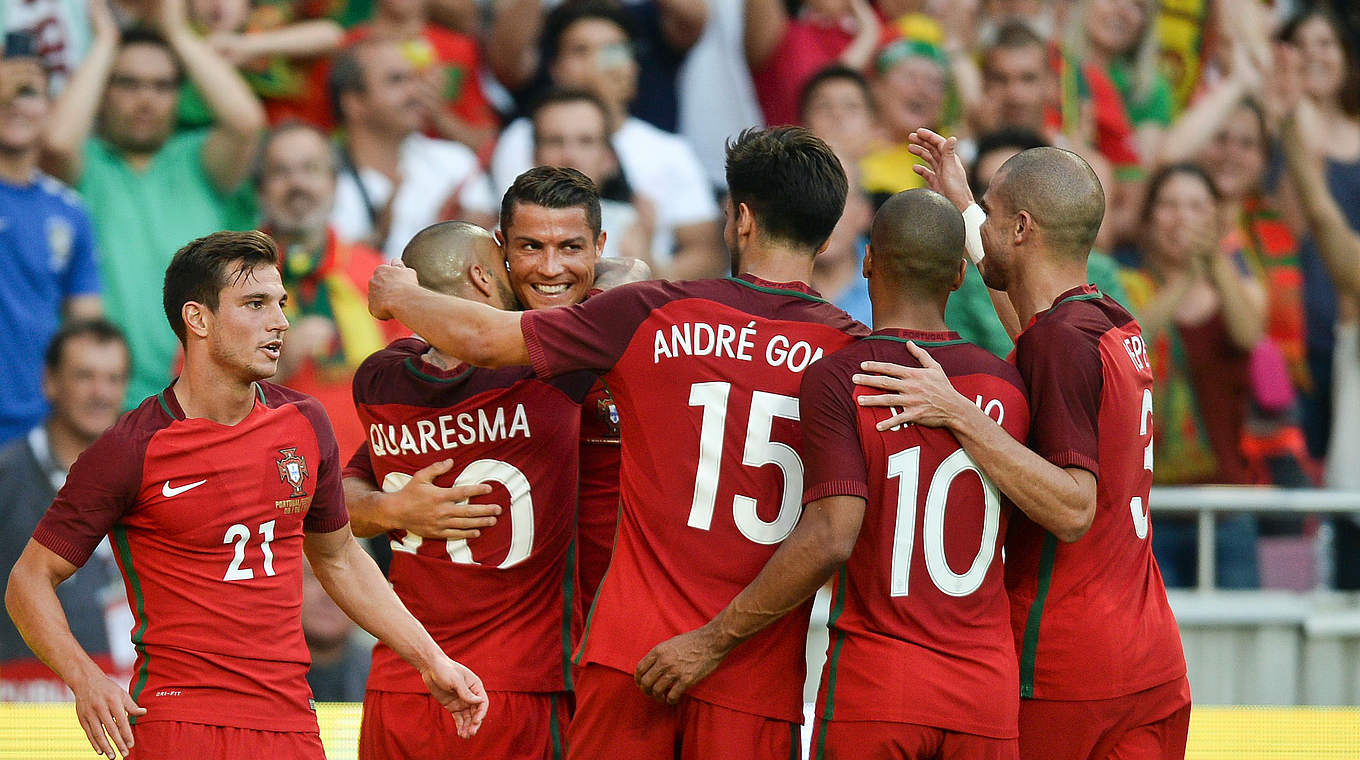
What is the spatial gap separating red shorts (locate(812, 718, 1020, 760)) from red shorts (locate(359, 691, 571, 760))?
1.01 meters

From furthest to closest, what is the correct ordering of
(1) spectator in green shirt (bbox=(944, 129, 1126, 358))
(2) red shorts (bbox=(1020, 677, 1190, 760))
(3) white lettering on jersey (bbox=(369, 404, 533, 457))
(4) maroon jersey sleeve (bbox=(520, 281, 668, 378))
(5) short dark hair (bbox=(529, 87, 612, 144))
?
(5) short dark hair (bbox=(529, 87, 612, 144)) → (1) spectator in green shirt (bbox=(944, 129, 1126, 358)) → (3) white lettering on jersey (bbox=(369, 404, 533, 457)) → (2) red shorts (bbox=(1020, 677, 1190, 760)) → (4) maroon jersey sleeve (bbox=(520, 281, 668, 378))

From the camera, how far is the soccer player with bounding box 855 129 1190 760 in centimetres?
364

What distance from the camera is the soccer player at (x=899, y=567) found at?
11.6ft

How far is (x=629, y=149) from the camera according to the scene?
26.7 feet

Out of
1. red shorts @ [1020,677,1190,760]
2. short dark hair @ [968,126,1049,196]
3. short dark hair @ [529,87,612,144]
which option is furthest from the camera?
short dark hair @ [529,87,612,144]

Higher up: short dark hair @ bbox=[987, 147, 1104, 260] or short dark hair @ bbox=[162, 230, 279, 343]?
short dark hair @ bbox=[987, 147, 1104, 260]

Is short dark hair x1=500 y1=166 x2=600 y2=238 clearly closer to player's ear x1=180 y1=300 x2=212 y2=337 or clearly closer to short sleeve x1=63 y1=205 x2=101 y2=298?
player's ear x1=180 y1=300 x2=212 y2=337

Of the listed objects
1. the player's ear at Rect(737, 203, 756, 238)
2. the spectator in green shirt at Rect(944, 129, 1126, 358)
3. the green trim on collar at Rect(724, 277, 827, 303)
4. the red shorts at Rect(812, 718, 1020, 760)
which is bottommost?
the red shorts at Rect(812, 718, 1020, 760)

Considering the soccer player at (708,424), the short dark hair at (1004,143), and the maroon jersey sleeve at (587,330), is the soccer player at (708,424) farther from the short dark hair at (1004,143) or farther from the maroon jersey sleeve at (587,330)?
the short dark hair at (1004,143)

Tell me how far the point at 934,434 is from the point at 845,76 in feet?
16.9

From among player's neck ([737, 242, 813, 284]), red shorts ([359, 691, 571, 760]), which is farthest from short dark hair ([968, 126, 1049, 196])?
red shorts ([359, 691, 571, 760])

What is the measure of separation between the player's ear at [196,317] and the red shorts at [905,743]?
6.10 ft

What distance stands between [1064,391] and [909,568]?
0.61 meters

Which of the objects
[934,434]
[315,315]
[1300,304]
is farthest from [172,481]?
[1300,304]
